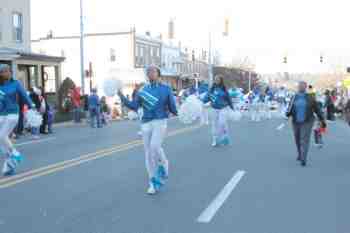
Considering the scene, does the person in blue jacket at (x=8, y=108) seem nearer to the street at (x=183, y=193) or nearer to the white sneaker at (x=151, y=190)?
the street at (x=183, y=193)

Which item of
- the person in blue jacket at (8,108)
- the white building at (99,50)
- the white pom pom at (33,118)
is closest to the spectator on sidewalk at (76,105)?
the white pom pom at (33,118)

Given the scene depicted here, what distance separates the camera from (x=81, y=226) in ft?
20.7

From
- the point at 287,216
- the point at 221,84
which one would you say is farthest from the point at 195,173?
the point at 221,84

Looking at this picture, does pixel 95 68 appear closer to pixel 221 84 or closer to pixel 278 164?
pixel 221 84

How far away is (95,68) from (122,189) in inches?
2013

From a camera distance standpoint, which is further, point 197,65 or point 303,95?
point 197,65

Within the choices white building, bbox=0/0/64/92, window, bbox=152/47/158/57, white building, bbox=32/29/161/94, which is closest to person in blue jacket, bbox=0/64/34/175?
white building, bbox=0/0/64/92

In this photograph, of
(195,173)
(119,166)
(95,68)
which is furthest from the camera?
(95,68)

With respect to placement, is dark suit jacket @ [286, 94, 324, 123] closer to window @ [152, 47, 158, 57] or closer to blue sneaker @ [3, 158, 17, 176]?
blue sneaker @ [3, 158, 17, 176]

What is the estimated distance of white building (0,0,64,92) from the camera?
93.6ft

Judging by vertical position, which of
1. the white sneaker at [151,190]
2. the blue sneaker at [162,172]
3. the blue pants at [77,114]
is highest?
the blue sneaker at [162,172]

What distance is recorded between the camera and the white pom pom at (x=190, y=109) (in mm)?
23719

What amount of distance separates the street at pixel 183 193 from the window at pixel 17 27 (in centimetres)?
1785

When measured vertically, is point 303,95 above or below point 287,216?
above
